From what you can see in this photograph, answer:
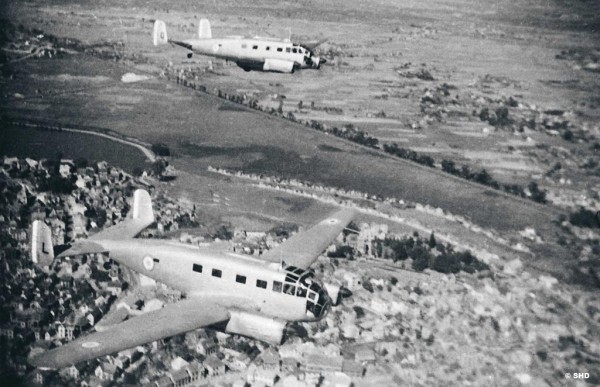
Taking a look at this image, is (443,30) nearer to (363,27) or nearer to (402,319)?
(363,27)

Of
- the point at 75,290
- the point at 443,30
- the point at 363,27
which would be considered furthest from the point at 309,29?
the point at 75,290

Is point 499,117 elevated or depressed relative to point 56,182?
elevated

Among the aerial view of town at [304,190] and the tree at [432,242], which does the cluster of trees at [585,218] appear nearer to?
the aerial view of town at [304,190]

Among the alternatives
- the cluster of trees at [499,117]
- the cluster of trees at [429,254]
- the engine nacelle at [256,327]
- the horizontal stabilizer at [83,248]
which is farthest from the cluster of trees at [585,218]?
the horizontal stabilizer at [83,248]

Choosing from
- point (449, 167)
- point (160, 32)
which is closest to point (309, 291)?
point (160, 32)

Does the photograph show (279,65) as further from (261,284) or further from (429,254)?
(429,254)
